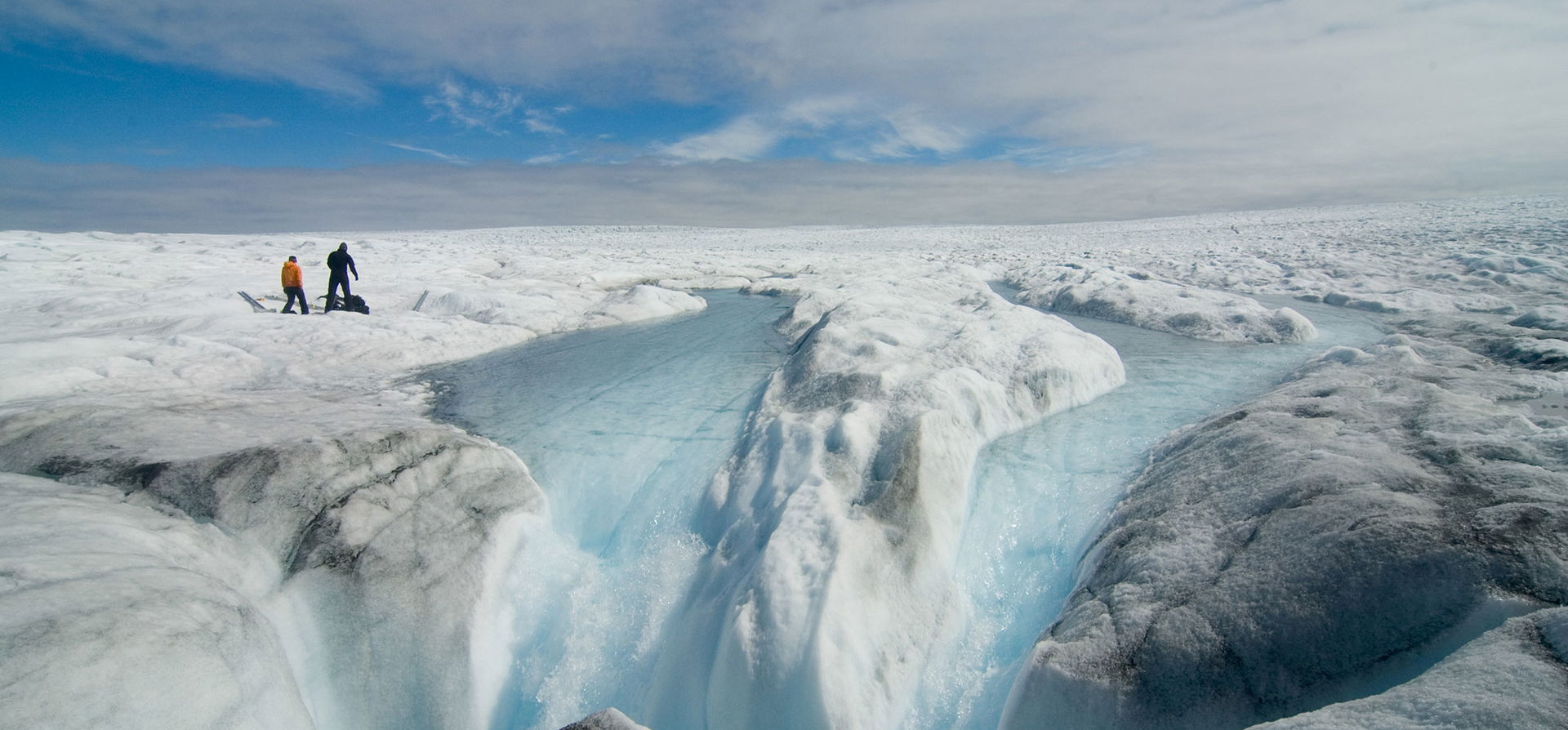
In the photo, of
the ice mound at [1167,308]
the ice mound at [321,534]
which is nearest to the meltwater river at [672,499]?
the ice mound at [321,534]

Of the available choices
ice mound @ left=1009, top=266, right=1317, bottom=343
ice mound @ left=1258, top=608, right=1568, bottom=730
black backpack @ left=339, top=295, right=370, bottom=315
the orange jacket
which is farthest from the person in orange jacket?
ice mound @ left=1009, top=266, right=1317, bottom=343

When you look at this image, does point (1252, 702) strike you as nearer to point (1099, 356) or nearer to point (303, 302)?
point (1099, 356)

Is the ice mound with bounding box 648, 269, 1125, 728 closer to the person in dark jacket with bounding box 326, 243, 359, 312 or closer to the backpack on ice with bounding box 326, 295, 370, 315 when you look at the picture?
the backpack on ice with bounding box 326, 295, 370, 315

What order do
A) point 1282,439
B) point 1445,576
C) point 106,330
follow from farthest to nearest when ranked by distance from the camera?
point 106,330
point 1282,439
point 1445,576

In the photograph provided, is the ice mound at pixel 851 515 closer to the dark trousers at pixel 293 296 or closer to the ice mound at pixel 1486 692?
the ice mound at pixel 1486 692

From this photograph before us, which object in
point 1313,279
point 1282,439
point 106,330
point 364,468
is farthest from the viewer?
point 1313,279

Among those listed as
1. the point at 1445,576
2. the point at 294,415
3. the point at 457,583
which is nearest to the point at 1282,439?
the point at 1445,576

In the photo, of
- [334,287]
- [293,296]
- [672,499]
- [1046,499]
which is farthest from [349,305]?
[1046,499]
